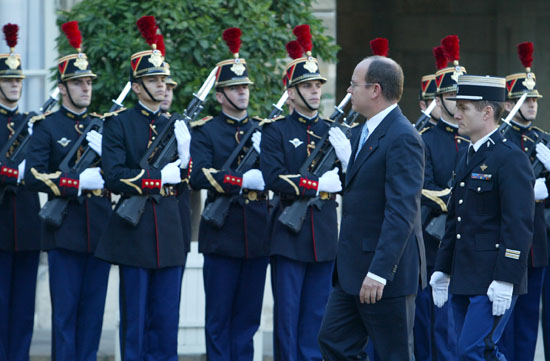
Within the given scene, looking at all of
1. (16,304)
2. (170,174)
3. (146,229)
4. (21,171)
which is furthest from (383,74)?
(16,304)

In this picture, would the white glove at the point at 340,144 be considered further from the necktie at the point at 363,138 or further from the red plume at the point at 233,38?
the necktie at the point at 363,138

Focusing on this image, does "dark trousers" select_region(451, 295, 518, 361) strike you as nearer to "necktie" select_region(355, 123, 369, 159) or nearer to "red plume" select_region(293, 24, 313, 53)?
"necktie" select_region(355, 123, 369, 159)

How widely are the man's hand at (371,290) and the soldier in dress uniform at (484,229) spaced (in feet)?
2.20

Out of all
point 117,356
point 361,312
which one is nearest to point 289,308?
point 117,356

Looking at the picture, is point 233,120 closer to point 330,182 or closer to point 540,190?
point 330,182

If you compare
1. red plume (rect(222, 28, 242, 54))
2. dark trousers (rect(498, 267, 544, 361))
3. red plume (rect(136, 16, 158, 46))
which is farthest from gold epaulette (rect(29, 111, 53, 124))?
dark trousers (rect(498, 267, 544, 361))

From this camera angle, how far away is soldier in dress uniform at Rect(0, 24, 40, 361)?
764 centimetres

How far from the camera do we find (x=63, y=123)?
7352 millimetres

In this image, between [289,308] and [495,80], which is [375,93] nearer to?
[495,80]

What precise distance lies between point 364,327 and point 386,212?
0.60m

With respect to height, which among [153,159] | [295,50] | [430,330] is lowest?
[430,330]

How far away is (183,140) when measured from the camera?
7043 mm

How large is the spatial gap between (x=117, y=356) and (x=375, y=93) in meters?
3.44

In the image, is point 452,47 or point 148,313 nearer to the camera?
point 148,313
